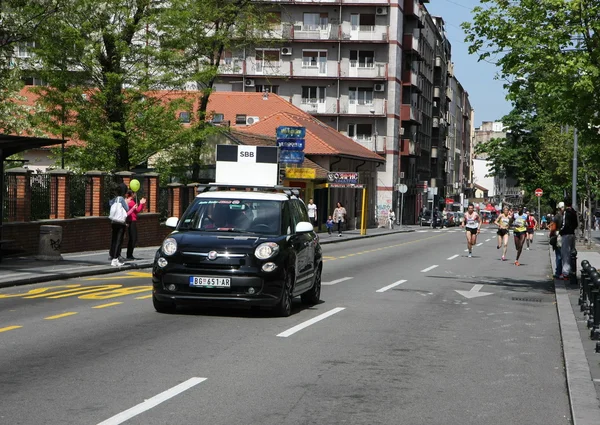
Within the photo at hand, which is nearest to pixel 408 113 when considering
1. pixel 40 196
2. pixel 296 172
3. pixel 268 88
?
pixel 268 88

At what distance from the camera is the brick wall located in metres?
24.6

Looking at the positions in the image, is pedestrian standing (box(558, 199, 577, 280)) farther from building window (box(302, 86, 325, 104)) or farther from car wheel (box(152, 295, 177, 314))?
building window (box(302, 86, 325, 104))

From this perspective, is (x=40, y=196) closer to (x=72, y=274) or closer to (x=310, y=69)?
(x=72, y=274)

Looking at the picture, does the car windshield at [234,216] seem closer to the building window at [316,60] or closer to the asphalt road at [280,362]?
the asphalt road at [280,362]

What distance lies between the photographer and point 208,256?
1266 cm

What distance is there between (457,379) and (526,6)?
12.2 meters

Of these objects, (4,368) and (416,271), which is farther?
(416,271)

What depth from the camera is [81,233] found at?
28.8m

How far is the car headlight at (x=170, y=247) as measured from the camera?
42.2 feet

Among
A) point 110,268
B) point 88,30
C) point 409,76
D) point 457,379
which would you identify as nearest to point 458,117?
point 409,76

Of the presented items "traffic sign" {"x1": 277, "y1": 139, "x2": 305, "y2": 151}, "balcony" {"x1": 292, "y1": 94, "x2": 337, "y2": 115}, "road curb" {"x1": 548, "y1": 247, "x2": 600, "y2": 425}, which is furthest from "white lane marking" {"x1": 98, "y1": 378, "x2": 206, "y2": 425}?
"balcony" {"x1": 292, "y1": 94, "x2": 337, "y2": 115}

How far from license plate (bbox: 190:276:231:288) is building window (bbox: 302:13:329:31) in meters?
70.1

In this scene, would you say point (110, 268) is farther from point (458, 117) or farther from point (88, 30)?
point (458, 117)

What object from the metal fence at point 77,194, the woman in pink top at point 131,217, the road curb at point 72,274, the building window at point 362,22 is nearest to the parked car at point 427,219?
the building window at point 362,22
